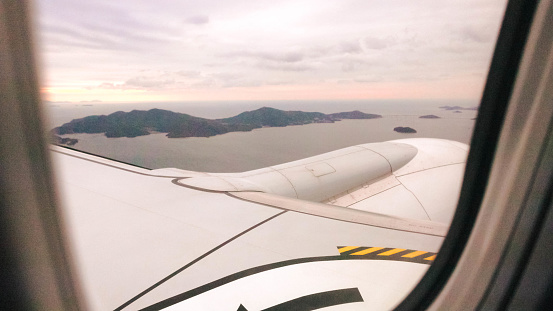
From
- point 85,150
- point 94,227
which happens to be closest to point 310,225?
point 94,227

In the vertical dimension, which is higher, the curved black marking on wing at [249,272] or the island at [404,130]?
the island at [404,130]

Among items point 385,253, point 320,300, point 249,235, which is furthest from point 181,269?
point 385,253

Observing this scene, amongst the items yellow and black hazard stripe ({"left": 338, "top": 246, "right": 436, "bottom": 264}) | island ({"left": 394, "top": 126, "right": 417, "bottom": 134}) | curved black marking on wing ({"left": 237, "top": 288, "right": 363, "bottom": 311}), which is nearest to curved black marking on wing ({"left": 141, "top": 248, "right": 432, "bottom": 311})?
yellow and black hazard stripe ({"left": 338, "top": 246, "right": 436, "bottom": 264})

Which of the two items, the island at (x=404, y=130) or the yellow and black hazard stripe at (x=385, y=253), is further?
the island at (x=404, y=130)

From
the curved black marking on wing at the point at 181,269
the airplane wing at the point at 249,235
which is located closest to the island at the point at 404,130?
the airplane wing at the point at 249,235

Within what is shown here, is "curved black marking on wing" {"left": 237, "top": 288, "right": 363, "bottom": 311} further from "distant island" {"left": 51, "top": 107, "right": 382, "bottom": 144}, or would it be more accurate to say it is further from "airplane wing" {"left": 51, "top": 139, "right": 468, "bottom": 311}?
"distant island" {"left": 51, "top": 107, "right": 382, "bottom": 144}

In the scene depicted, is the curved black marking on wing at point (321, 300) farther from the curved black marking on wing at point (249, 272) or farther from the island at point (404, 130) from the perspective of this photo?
the island at point (404, 130)

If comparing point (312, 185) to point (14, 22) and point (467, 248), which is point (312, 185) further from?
point (14, 22)
